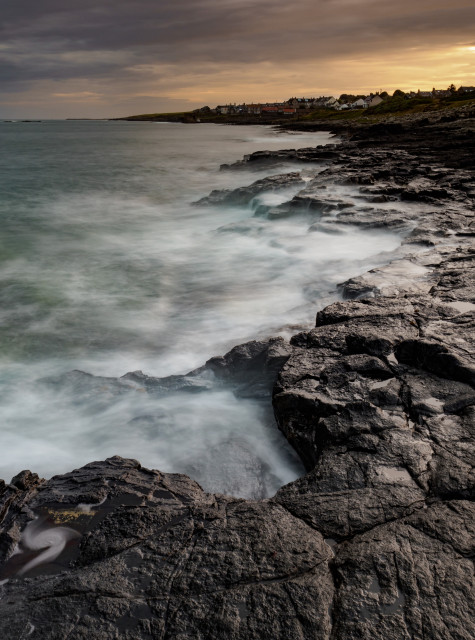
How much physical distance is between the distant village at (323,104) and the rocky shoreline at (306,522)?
139 m

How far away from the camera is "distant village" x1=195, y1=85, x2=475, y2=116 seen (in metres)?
133

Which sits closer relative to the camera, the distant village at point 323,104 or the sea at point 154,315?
the sea at point 154,315

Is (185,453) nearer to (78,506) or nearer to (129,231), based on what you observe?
(78,506)

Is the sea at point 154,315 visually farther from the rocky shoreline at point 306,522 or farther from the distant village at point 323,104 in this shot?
the distant village at point 323,104

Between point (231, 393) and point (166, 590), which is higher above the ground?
point (166, 590)

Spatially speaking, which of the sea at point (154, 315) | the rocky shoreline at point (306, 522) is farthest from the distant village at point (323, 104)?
the rocky shoreline at point (306, 522)

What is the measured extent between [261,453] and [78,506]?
190 cm

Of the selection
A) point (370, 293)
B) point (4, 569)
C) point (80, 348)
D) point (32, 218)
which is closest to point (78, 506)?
point (4, 569)

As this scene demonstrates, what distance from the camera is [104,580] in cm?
283

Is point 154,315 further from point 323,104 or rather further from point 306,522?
point 323,104

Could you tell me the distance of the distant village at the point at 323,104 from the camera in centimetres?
13348

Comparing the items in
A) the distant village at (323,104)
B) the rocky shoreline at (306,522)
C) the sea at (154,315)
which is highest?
the distant village at (323,104)

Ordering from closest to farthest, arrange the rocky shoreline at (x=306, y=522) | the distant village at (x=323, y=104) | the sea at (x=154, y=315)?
1. the rocky shoreline at (x=306, y=522)
2. the sea at (x=154, y=315)
3. the distant village at (x=323, y=104)

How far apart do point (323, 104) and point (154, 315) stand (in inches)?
7025
